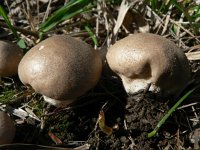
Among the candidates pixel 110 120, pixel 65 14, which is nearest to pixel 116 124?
pixel 110 120

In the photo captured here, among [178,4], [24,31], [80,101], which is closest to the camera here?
[80,101]

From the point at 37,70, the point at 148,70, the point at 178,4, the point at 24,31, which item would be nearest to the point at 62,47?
the point at 37,70

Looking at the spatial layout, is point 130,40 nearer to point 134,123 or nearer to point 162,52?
point 162,52

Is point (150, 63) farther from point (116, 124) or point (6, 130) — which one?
point (6, 130)

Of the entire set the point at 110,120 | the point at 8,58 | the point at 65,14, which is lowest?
the point at 110,120

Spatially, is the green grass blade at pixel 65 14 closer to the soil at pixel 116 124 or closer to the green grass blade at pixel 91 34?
the green grass blade at pixel 91 34
